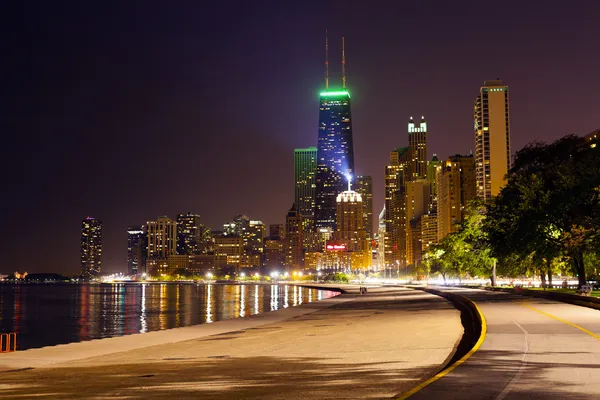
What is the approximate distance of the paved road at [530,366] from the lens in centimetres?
1409

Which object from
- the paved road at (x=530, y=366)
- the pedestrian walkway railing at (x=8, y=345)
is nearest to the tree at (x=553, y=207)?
the paved road at (x=530, y=366)

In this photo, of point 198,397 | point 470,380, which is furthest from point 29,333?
point 470,380

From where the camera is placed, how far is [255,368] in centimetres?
2192

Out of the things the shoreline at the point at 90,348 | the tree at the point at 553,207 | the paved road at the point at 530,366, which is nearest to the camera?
the paved road at the point at 530,366

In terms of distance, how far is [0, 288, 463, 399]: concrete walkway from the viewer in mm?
17125

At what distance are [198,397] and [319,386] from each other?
3.07 metres

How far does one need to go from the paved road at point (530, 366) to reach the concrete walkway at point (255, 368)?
1.51 m

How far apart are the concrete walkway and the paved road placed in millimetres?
1506

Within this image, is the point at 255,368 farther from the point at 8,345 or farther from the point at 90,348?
the point at 8,345

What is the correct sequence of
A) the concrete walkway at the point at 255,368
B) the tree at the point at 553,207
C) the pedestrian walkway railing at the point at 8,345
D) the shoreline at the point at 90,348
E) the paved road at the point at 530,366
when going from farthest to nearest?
the tree at the point at 553,207, the pedestrian walkway railing at the point at 8,345, the shoreline at the point at 90,348, the concrete walkway at the point at 255,368, the paved road at the point at 530,366

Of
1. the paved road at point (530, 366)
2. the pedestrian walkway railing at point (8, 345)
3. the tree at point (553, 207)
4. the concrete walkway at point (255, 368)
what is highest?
the tree at point (553, 207)

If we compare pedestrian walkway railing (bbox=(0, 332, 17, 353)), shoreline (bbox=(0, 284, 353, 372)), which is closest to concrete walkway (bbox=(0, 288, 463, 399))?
shoreline (bbox=(0, 284, 353, 372))

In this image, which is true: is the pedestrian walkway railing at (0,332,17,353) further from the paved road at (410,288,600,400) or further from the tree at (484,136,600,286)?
the tree at (484,136,600,286)

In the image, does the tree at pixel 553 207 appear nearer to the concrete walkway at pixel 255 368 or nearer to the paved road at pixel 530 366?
the concrete walkway at pixel 255 368
